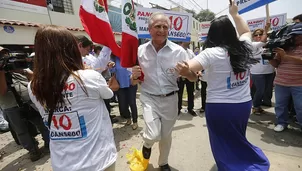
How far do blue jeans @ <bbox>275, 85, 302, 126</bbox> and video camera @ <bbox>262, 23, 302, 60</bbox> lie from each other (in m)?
0.67

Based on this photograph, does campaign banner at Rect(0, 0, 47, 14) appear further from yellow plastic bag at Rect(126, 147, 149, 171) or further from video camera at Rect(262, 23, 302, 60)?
video camera at Rect(262, 23, 302, 60)

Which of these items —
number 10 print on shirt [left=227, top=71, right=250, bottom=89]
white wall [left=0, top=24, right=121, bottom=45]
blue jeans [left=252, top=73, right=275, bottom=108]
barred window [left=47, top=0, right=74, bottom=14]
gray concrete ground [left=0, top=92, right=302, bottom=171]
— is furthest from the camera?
barred window [left=47, top=0, right=74, bottom=14]

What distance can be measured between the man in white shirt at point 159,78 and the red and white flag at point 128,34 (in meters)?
0.15

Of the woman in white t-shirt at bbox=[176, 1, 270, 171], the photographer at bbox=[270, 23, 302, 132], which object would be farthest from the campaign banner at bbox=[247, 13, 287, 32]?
the woman in white t-shirt at bbox=[176, 1, 270, 171]

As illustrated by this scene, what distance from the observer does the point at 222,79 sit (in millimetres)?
1915

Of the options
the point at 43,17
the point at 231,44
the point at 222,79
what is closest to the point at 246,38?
the point at 231,44

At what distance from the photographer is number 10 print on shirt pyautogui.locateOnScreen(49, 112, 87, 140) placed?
1.26 m

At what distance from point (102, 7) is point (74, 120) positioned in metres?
1.38

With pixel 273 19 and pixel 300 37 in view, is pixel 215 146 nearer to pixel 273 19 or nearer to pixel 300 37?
pixel 300 37

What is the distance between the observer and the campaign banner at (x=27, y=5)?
22.4 ft

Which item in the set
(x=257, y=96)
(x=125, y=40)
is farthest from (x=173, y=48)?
(x=257, y=96)

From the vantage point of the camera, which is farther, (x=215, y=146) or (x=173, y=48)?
(x=173, y=48)

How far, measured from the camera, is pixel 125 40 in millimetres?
2109

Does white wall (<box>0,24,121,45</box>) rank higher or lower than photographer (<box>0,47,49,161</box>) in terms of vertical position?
higher
